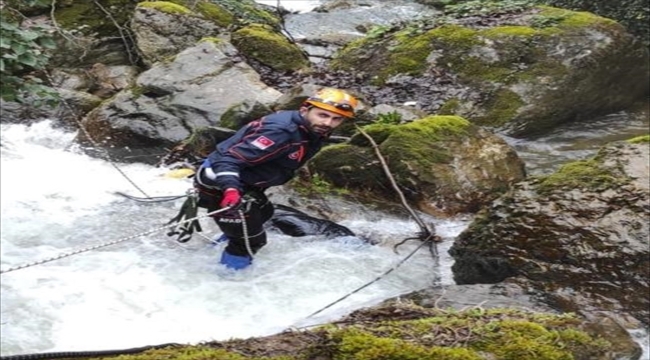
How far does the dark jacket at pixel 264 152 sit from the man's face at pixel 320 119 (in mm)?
58

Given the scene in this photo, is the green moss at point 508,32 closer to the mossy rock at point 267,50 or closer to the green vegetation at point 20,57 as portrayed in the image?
the mossy rock at point 267,50

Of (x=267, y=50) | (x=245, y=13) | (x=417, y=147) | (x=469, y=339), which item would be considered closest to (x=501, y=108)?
(x=417, y=147)

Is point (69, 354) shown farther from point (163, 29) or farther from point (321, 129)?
point (163, 29)

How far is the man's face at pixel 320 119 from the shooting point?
248 inches

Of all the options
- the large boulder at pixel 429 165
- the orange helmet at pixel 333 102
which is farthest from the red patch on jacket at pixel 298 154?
the large boulder at pixel 429 165

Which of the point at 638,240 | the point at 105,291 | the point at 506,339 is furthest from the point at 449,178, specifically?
the point at 506,339

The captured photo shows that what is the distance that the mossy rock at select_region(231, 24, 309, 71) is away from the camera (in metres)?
12.7

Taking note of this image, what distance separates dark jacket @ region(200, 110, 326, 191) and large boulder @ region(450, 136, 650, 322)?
5.83 ft

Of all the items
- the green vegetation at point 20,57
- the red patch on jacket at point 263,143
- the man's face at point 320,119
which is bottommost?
the red patch on jacket at point 263,143

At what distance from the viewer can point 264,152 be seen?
633 cm

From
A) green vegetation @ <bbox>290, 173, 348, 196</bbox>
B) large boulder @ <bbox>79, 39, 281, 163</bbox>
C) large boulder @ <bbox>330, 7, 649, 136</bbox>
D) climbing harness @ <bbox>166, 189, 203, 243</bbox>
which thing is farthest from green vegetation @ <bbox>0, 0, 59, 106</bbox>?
large boulder @ <bbox>330, 7, 649, 136</bbox>

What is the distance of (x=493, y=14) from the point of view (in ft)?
44.1

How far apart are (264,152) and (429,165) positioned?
117 inches

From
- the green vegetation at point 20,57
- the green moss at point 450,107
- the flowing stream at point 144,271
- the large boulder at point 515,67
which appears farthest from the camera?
the large boulder at point 515,67
